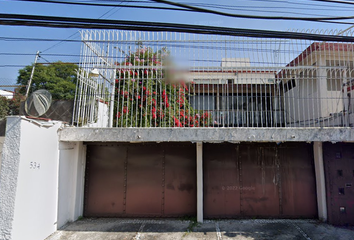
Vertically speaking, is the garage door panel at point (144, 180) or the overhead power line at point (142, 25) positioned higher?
the overhead power line at point (142, 25)

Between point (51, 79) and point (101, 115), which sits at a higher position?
point (51, 79)

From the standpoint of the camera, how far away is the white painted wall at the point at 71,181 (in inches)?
174

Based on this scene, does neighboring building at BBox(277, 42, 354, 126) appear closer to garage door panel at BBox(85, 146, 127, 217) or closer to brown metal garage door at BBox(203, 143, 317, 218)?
brown metal garage door at BBox(203, 143, 317, 218)

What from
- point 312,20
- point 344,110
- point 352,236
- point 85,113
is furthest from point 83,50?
point 352,236

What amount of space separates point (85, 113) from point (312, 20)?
5.27 meters

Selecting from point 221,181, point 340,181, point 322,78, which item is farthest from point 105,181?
point 322,78

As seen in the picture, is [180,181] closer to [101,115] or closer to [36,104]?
[101,115]

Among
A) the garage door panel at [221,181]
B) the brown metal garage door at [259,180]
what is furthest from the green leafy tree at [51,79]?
the brown metal garage door at [259,180]

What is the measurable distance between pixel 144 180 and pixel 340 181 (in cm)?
463

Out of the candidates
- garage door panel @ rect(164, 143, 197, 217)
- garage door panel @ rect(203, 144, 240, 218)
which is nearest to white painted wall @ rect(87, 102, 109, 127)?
garage door panel @ rect(164, 143, 197, 217)

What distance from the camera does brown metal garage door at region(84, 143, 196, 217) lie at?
16.8 ft

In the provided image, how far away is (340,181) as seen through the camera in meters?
4.78

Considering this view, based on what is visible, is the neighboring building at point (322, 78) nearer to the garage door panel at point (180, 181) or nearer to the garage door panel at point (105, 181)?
the garage door panel at point (180, 181)

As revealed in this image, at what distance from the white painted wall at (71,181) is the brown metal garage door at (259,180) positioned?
3.09 meters
